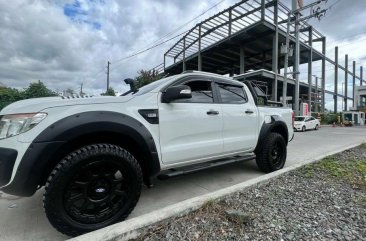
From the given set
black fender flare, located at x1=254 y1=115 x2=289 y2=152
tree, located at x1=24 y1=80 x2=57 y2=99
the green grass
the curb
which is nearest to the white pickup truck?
the curb

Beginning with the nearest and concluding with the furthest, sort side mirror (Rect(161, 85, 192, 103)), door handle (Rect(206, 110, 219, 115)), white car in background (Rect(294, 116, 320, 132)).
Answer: side mirror (Rect(161, 85, 192, 103)), door handle (Rect(206, 110, 219, 115)), white car in background (Rect(294, 116, 320, 132))

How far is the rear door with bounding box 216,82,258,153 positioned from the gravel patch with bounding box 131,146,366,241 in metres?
0.72

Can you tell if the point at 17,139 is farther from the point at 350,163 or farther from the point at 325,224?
the point at 350,163

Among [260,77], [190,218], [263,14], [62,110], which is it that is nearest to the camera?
[62,110]

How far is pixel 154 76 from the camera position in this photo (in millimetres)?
24906

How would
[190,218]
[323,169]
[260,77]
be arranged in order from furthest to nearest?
[260,77] < [323,169] < [190,218]

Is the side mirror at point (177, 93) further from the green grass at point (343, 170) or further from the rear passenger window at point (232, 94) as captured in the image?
the green grass at point (343, 170)

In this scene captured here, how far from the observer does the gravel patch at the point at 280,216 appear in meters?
2.22

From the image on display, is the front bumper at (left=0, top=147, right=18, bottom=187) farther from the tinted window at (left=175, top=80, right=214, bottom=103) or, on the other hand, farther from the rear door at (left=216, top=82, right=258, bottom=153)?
the rear door at (left=216, top=82, right=258, bottom=153)

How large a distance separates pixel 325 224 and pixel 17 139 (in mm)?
2994

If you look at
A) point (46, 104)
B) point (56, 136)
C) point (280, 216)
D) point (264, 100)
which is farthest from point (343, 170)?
point (46, 104)

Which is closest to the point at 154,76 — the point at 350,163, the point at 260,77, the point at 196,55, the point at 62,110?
the point at 196,55

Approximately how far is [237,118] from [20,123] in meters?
2.83

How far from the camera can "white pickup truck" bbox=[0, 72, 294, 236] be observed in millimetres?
2096
